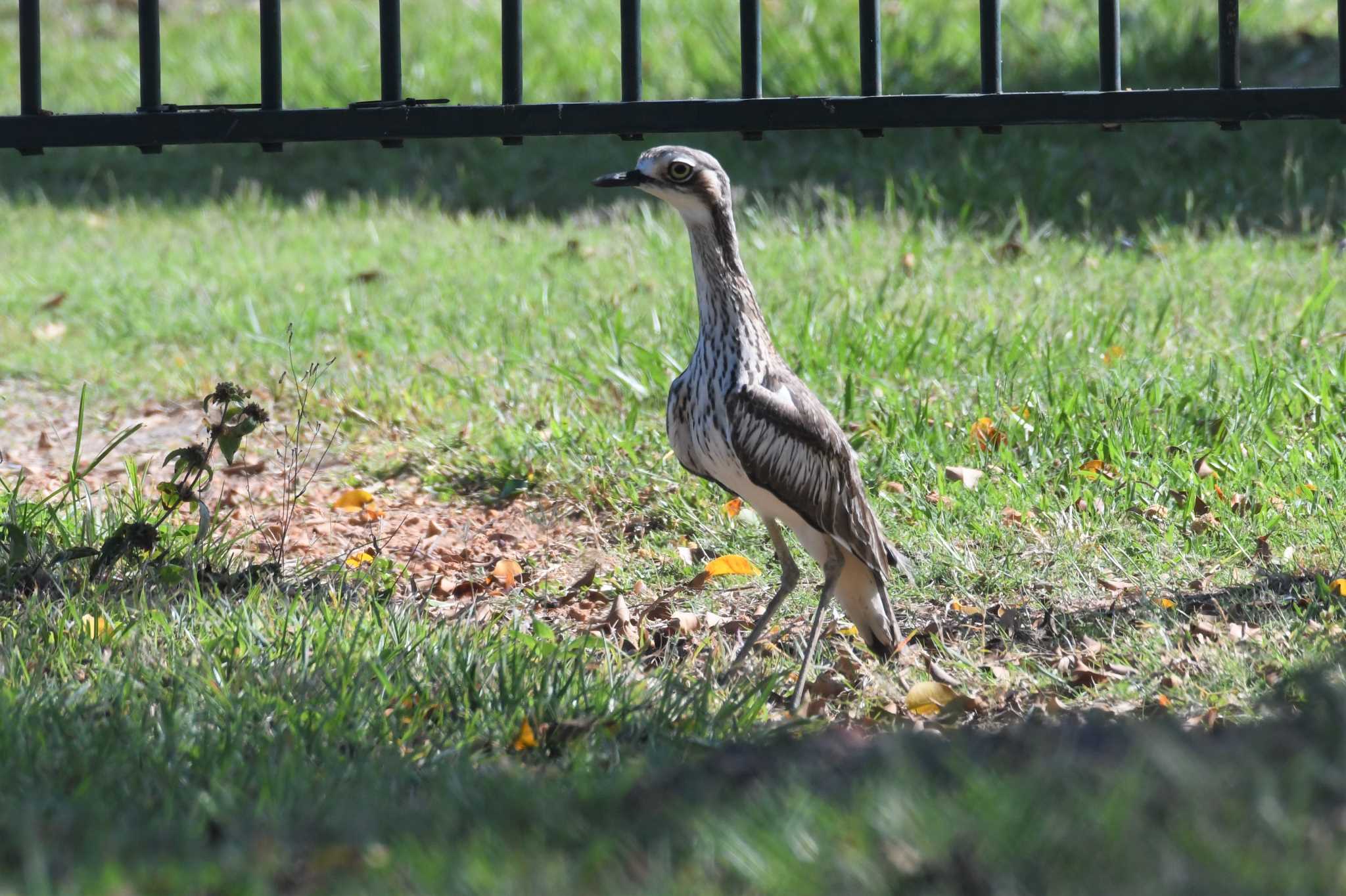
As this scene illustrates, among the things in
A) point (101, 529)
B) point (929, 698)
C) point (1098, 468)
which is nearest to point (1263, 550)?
point (1098, 468)

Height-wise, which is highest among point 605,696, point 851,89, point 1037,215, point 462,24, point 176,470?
point 462,24

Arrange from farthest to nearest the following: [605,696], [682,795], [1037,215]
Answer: [1037,215] → [605,696] → [682,795]

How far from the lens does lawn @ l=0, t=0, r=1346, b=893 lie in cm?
231

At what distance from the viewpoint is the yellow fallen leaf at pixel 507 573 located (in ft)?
15.6

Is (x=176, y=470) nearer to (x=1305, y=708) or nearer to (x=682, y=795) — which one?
(x=682, y=795)

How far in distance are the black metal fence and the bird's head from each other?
162 mm

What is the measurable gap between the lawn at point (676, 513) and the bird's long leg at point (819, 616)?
63 mm

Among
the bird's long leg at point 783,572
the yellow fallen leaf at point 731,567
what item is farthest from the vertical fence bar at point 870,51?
the yellow fallen leaf at point 731,567

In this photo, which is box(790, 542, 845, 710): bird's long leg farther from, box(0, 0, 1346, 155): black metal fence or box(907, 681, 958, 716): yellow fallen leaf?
box(0, 0, 1346, 155): black metal fence

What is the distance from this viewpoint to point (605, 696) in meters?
3.45

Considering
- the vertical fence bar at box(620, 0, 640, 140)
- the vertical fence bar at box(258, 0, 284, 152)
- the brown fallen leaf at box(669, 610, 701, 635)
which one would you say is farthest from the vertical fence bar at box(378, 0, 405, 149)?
the brown fallen leaf at box(669, 610, 701, 635)

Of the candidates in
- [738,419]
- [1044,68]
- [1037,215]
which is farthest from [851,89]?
[738,419]

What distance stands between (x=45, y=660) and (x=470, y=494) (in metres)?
1.99

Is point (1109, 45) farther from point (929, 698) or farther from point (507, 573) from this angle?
point (507, 573)
